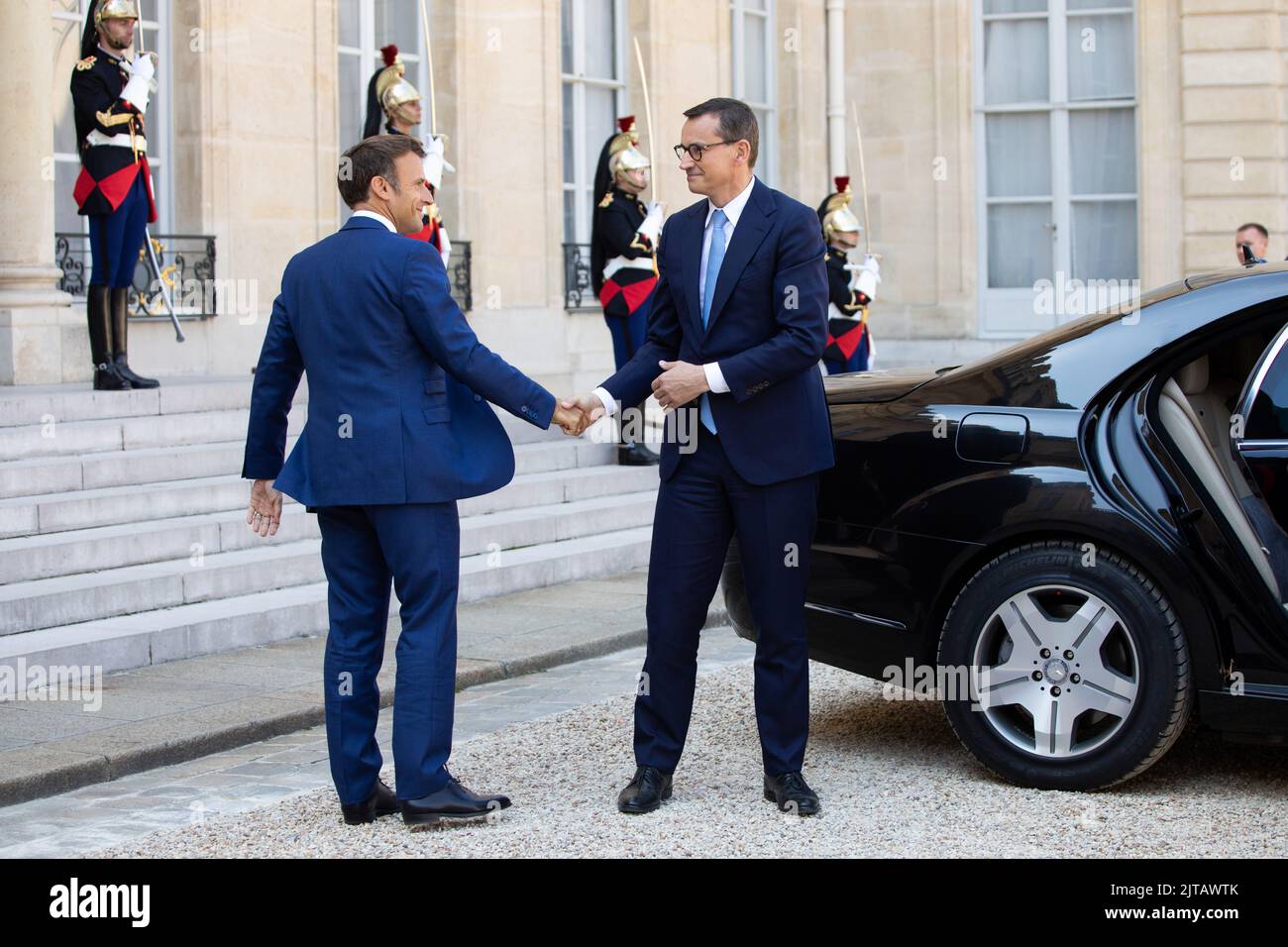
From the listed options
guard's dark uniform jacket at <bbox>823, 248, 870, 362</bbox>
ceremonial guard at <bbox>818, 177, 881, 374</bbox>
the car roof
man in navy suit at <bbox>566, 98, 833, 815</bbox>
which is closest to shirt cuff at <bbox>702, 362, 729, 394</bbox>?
man in navy suit at <bbox>566, 98, 833, 815</bbox>

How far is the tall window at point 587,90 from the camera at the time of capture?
16.3 m

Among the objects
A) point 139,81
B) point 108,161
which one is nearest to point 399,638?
point 108,161

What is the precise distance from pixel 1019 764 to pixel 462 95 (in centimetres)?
1032

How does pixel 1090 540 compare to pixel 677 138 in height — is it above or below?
below

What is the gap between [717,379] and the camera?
17.4 feet

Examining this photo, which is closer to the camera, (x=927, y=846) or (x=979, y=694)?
(x=927, y=846)

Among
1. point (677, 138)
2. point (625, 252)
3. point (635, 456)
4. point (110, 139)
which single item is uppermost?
point (677, 138)

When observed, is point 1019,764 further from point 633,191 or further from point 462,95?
point 462,95

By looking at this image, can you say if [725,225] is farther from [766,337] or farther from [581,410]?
Answer: [581,410]

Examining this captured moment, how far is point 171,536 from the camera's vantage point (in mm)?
8867

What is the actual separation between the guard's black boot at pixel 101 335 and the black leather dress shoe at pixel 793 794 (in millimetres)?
6044

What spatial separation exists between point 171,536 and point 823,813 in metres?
4.46

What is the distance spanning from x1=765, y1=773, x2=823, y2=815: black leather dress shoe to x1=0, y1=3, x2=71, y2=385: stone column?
690 centimetres
